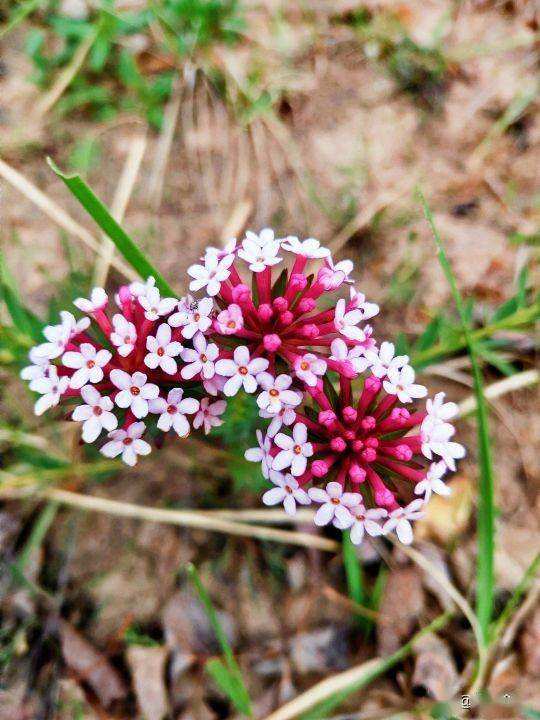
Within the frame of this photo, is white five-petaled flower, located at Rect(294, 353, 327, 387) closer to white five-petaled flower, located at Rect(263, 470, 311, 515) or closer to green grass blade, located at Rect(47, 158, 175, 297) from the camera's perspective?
white five-petaled flower, located at Rect(263, 470, 311, 515)

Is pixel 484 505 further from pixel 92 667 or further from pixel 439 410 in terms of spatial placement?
pixel 92 667

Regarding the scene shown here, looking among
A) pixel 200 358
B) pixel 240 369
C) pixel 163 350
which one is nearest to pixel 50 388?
pixel 163 350

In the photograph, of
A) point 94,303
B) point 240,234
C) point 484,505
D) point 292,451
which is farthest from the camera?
point 240,234

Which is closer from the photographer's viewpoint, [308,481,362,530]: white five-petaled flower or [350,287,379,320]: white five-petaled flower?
[308,481,362,530]: white five-petaled flower

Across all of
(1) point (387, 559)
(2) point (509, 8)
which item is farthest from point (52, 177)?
(2) point (509, 8)

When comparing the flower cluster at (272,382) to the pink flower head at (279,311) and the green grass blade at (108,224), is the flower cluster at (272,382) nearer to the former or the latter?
the pink flower head at (279,311)

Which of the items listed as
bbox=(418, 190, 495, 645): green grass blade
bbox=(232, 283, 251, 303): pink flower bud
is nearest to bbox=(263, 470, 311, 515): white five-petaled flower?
bbox=(232, 283, 251, 303): pink flower bud

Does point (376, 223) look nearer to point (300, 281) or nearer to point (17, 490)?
point (300, 281)

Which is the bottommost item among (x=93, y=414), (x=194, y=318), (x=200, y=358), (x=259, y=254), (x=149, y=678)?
(x=149, y=678)

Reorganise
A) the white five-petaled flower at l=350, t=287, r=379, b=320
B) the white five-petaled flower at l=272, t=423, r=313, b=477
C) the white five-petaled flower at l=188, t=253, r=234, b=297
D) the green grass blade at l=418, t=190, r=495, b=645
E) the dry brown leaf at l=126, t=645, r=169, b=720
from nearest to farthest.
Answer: the white five-petaled flower at l=272, t=423, r=313, b=477 → the white five-petaled flower at l=188, t=253, r=234, b=297 → the white five-petaled flower at l=350, t=287, r=379, b=320 → the green grass blade at l=418, t=190, r=495, b=645 → the dry brown leaf at l=126, t=645, r=169, b=720
